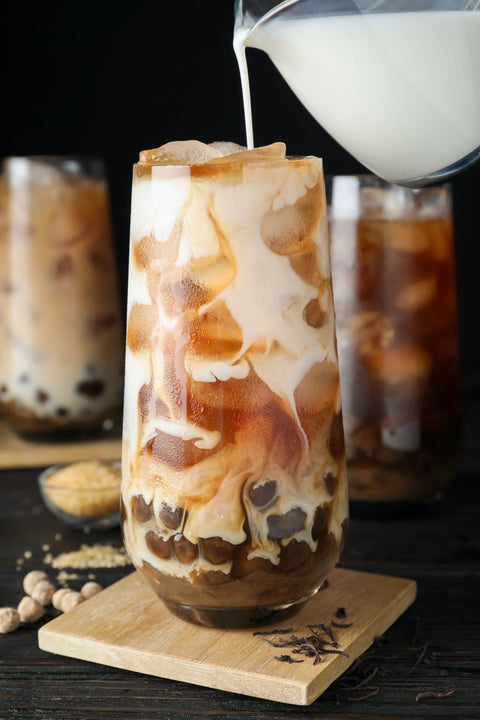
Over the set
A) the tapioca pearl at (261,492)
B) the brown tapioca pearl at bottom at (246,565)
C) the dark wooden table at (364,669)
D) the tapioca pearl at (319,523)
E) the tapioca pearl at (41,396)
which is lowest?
the dark wooden table at (364,669)

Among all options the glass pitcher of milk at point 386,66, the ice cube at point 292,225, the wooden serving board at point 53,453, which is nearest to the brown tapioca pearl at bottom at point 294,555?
the ice cube at point 292,225

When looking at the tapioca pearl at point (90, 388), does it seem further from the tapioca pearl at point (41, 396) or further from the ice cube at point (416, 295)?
the ice cube at point (416, 295)

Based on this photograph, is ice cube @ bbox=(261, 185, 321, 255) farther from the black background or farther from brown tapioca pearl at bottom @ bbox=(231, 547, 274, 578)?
the black background

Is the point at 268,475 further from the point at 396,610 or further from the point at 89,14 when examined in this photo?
the point at 89,14

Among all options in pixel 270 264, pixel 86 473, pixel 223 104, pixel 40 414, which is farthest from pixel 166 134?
pixel 270 264

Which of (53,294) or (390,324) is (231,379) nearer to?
(390,324)

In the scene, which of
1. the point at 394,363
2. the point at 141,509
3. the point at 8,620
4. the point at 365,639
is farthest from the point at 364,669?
the point at 394,363
